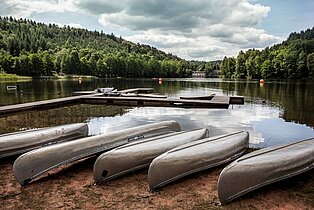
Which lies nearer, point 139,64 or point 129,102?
point 129,102

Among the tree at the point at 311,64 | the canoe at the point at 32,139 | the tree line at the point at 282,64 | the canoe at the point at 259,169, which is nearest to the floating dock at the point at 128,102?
the canoe at the point at 32,139

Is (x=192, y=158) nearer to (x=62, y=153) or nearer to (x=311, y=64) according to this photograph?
(x=62, y=153)

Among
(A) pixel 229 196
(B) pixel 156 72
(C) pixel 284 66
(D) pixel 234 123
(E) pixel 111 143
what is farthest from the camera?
(B) pixel 156 72

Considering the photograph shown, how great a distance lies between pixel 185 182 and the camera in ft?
16.4

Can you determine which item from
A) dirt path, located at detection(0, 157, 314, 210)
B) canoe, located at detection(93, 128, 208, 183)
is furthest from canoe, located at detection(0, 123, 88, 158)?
canoe, located at detection(93, 128, 208, 183)

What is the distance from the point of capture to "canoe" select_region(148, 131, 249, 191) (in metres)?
4.62

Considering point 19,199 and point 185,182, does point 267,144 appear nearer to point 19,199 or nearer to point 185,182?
point 185,182

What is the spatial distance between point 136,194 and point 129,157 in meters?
0.80

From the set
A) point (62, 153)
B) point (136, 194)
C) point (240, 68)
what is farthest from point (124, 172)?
point (240, 68)

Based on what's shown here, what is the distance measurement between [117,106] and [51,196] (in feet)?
38.5

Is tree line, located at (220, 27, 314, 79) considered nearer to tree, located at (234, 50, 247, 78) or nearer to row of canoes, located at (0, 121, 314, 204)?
tree, located at (234, 50, 247, 78)

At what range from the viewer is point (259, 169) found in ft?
14.2

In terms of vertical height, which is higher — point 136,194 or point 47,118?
point 47,118

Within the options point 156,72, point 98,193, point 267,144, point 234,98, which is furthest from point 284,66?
point 98,193
